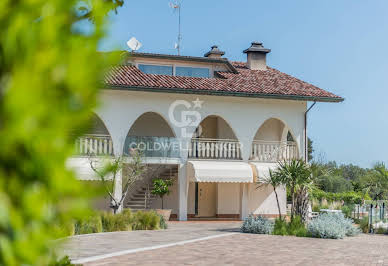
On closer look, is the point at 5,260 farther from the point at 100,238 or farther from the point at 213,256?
the point at 100,238

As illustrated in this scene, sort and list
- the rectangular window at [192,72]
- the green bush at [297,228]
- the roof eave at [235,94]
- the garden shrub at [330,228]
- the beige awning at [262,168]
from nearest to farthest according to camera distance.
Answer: the garden shrub at [330,228] < the green bush at [297,228] < the roof eave at [235,94] < the beige awning at [262,168] < the rectangular window at [192,72]

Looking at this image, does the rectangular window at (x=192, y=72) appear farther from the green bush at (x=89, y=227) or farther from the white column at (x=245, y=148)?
the green bush at (x=89, y=227)

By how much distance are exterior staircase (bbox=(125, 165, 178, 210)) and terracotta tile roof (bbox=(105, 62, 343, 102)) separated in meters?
4.23

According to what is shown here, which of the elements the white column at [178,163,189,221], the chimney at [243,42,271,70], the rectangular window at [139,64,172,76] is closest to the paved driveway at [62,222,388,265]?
the white column at [178,163,189,221]

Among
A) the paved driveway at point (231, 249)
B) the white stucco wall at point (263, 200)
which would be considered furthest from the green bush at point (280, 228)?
the white stucco wall at point (263, 200)

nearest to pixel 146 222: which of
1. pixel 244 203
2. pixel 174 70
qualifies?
pixel 244 203

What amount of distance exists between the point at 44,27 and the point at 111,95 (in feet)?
82.7

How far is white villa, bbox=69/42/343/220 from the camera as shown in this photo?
1035 inches

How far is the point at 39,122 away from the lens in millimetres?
1240

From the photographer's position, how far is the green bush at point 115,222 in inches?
783

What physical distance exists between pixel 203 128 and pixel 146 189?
16.0 feet

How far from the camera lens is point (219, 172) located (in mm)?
26453

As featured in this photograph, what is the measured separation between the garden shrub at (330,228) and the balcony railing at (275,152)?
8.75 metres

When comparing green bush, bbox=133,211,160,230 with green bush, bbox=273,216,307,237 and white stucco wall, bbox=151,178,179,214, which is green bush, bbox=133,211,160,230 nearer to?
green bush, bbox=273,216,307,237
